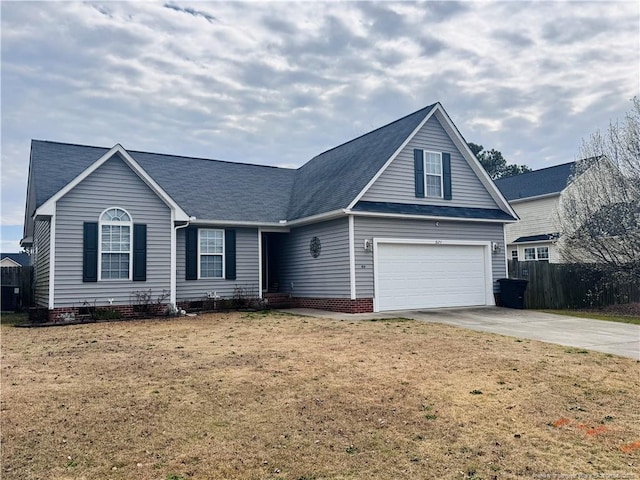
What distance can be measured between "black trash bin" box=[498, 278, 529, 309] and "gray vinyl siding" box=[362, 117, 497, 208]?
298 centimetres

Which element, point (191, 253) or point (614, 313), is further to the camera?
point (614, 313)

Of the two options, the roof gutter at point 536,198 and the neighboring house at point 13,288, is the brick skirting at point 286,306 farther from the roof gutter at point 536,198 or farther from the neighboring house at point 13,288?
the roof gutter at point 536,198

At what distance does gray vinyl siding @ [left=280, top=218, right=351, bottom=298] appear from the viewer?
51.1 feet

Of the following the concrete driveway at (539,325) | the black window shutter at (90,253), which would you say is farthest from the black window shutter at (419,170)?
the black window shutter at (90,253)

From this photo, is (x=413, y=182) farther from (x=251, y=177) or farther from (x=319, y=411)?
(x=319, y=411)

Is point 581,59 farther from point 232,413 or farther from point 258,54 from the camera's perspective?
point 232,413

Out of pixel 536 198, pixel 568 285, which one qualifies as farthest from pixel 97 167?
pixel 536 198

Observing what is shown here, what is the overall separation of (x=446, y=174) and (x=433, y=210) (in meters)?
1.64

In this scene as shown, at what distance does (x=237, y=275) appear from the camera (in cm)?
1745

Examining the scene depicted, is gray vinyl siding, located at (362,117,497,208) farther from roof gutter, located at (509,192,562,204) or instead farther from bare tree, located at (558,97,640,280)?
roof gutter, located at (509,192,562,204)

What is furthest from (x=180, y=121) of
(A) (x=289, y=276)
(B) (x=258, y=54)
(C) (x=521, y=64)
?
(C) (x=521, y=64)

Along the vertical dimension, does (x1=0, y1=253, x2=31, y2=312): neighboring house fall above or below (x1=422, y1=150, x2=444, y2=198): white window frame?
below

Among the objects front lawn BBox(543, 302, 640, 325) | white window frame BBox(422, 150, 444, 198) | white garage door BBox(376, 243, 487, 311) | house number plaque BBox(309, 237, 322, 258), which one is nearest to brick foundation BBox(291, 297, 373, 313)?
white garage door BBox(376, 243, 487, 311)

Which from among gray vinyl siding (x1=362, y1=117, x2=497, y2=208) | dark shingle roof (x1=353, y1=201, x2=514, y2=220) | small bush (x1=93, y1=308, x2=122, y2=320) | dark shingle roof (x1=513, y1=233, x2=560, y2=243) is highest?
gray vinyl siding (x1=362, y1=117, x2=497, y2=208)
